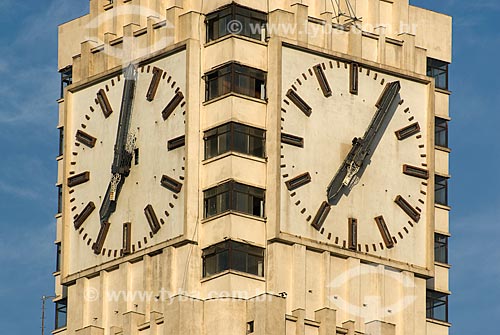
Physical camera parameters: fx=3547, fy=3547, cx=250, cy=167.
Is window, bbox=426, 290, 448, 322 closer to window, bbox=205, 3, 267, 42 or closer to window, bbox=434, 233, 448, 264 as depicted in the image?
window, bbox=434, 233, 448, 264

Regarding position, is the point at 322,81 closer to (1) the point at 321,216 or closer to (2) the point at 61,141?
(1) the point at 321,216

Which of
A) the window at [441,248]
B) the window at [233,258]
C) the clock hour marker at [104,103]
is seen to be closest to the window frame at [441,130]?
the window at [441,248]

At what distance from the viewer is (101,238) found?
371 feet

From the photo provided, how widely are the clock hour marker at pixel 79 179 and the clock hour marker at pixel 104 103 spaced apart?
201 centimetres

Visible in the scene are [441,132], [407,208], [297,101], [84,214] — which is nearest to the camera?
[297,101]

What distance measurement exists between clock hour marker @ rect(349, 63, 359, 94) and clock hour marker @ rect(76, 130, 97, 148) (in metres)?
8.53

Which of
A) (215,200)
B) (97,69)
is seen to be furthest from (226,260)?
(97,69)

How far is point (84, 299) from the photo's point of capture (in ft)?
371

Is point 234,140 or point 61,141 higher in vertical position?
point 61,141

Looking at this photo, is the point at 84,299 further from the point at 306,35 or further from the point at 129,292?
the point at 306,35

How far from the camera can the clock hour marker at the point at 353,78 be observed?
113 meters

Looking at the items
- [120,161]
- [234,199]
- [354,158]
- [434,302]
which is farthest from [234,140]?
[434,302]

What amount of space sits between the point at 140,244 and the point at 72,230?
3693 millimetres

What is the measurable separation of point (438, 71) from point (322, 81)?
593 centimetres
